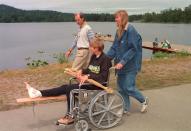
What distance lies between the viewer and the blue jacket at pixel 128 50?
6.49 meters

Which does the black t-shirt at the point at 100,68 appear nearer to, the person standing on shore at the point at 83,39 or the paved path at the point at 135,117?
the paved path at the point at 135,117

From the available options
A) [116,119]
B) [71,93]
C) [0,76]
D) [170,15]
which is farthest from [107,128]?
[170,15]

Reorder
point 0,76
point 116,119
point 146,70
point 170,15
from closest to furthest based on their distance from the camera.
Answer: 1. point 116,119
2. point 0,76
3. point 146,70
4. point 170,15

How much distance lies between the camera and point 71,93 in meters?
5.90

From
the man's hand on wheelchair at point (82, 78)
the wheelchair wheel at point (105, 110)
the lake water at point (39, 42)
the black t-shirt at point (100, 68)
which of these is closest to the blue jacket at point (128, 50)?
the black t-shirt at point (100, 68)

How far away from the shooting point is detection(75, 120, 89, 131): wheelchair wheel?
228 inches

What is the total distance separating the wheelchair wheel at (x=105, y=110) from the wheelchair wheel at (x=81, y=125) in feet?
0.35

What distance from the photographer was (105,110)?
20.0ft

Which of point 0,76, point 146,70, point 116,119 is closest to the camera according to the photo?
point 116,119

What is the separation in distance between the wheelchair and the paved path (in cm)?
18

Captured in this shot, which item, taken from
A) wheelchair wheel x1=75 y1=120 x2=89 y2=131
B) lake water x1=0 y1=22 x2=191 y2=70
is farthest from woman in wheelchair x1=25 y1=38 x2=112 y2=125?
lake water x1=0 y1=22 x2=191 y2=70

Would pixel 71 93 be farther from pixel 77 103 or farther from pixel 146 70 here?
pixel 146 70

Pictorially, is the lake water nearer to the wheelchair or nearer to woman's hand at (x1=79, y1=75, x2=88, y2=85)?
the wheelchair

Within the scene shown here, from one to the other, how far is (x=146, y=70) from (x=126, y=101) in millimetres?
3948
